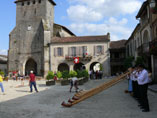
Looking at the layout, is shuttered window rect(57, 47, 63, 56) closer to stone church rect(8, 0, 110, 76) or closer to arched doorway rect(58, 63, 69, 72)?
stone church rect(8, 0, 110, 76)

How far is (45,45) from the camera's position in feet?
102

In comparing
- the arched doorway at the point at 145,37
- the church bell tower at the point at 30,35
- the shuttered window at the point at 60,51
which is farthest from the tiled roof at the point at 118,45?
the church bell tower at the point at 30,35

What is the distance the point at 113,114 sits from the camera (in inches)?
200

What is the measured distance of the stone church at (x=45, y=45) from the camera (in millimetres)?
29438

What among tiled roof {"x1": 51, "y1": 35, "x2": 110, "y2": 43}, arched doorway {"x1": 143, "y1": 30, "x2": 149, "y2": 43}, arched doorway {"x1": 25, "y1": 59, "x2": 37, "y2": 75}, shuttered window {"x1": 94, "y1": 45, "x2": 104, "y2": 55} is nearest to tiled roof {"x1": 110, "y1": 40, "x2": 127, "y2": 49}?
tiled roof {"x1": 51, "y1": 35, "x2": 110, "y2": 43}

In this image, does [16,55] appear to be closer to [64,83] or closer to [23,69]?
[23,69]

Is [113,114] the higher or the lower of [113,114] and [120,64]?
the lower

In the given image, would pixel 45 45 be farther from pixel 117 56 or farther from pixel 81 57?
pixel 117 56

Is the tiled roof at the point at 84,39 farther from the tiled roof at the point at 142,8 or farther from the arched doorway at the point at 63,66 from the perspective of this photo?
the tiled roof at the point at 142,8

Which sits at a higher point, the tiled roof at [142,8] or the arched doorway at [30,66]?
the tiled roof at [142,8]

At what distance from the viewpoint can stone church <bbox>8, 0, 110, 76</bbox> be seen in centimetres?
2944

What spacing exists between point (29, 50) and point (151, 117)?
3117 cm

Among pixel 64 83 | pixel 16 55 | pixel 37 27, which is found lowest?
pixel 64 83

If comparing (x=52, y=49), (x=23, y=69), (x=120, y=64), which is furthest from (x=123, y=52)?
(x=23, y=69)
